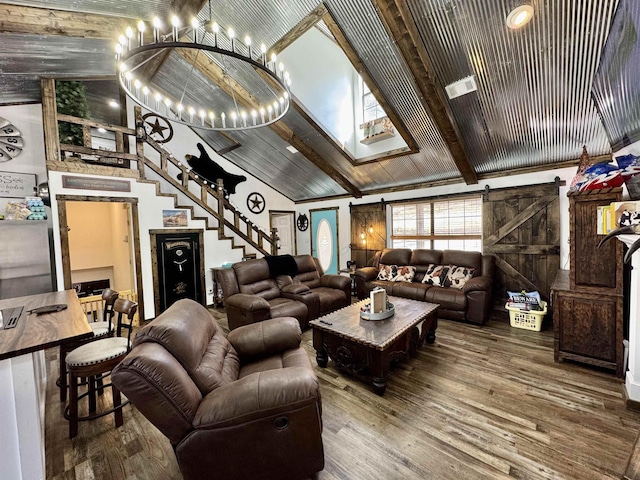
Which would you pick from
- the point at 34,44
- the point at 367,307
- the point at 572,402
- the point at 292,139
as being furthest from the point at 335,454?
the point at 34,44

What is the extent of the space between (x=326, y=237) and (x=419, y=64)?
4.75 metres

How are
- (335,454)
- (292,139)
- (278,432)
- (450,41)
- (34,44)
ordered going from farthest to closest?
(292,139) → (34,44) → (450,41) → (335,454) → (278,432)

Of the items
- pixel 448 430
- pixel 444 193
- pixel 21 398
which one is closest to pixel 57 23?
pixel 21 398

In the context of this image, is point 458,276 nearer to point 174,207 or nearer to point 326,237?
point 326,237

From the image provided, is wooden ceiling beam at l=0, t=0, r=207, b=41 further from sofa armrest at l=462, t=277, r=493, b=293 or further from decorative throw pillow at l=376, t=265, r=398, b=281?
sofa armrest at l=462, t=277, r=493, b=293

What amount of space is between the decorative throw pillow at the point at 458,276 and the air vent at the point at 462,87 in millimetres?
2712

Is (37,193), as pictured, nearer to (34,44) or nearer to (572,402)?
(34,44)

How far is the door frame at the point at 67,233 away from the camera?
3717mm

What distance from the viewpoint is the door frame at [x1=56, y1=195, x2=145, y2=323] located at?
372cm

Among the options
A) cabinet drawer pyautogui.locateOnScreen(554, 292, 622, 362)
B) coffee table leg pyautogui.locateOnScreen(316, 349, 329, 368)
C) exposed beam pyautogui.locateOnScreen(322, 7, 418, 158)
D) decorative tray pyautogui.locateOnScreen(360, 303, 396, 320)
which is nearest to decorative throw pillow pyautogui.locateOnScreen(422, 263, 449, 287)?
cabinet drawer pyautogui.locateOnScreen(554, 292, 622, 362)

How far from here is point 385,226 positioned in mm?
5922

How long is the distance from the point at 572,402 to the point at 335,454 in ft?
6.59

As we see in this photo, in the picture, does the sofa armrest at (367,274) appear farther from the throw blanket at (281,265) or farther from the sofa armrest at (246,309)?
the sofa armrest at (246,309)

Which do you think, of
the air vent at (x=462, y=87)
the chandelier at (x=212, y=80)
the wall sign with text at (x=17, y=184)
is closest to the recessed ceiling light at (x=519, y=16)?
the air vent at (x=462, y=87)
